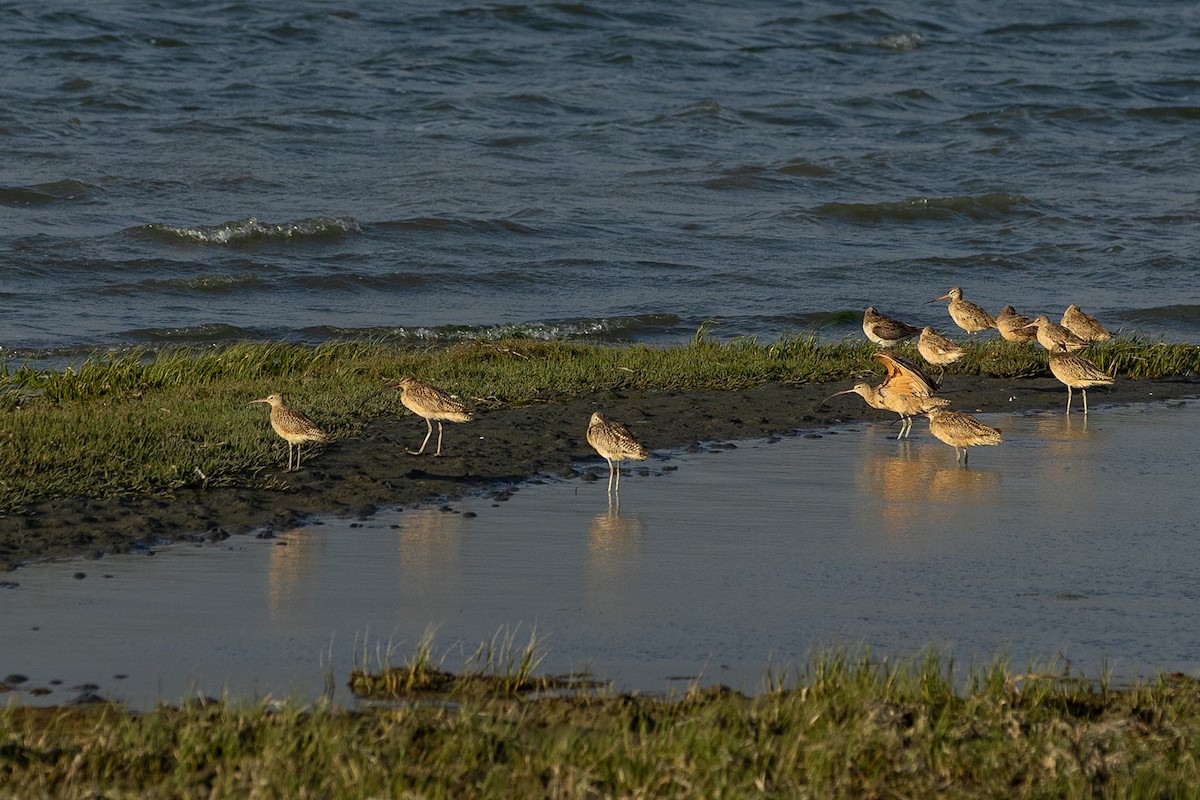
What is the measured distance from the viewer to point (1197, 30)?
1928 inches

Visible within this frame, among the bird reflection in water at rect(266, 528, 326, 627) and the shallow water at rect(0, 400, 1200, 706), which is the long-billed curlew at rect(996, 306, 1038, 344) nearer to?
the shallow water at rect(0, 400, 1200, 706)

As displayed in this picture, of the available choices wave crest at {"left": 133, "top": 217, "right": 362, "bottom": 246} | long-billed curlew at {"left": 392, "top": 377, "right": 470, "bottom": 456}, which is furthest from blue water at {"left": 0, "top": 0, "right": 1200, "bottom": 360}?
long-billed curlew at {"left": 392, "top": 377, "right": 470, "bottom": 456}

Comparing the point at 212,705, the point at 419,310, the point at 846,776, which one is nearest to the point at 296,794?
the point at 212,705

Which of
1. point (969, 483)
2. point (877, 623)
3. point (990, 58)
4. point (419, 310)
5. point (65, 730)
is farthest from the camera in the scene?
point (990, 58)

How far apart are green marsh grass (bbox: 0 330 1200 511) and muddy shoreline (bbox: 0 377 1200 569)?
0.85 feet

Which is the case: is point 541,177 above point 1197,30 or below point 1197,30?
below

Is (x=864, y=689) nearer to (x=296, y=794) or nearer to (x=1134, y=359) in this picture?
(x=296, y=794)

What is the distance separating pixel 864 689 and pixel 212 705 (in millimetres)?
2494

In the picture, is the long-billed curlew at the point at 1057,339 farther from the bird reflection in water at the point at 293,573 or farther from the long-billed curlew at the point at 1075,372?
the bird reflection in water at the point at 293,573

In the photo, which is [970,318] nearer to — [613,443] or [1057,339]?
[1057,339]

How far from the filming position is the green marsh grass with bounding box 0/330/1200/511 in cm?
1062

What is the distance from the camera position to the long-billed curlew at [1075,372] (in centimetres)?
1450

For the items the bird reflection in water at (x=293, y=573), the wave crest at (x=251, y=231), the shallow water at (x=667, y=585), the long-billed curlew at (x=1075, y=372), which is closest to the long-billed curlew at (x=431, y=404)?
the shallow water at (x=667, y=585)

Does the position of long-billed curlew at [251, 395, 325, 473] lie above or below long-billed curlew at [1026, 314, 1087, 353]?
above
